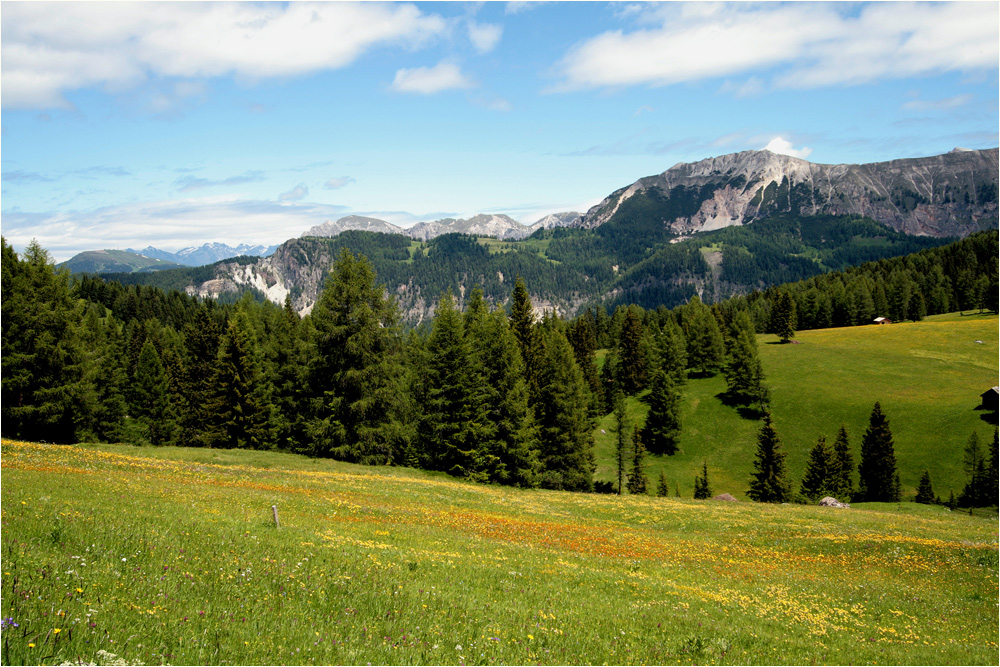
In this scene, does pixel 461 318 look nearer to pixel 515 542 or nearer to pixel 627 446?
pixel 515 542

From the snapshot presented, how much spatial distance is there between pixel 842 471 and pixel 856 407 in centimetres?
2395

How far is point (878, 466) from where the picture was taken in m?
73.1

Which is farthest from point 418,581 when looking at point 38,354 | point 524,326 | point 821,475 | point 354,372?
point 821,475

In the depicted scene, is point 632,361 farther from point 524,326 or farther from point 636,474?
point 524,326

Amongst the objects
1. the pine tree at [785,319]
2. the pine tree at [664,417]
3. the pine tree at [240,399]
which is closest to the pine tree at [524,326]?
the pine tree at [240,399]

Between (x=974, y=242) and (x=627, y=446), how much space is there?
18361cm

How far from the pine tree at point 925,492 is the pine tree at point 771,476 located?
17.3 m

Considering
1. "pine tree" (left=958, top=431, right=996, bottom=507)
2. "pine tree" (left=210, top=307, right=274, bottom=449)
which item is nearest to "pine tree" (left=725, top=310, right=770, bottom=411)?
"pine tree" (left=958, top=431, right=996, bottom=507)

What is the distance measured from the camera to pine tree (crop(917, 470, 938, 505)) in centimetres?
6906

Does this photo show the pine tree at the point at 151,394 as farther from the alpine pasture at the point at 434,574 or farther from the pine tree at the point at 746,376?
the pine tree at the point at 746,376

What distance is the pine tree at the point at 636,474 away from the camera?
7662 cm

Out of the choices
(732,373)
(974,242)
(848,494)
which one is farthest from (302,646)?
(974,242)

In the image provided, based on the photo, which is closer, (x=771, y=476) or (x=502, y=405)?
(x=502, y=405)

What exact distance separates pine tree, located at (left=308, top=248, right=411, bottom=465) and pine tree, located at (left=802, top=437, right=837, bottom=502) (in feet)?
189
